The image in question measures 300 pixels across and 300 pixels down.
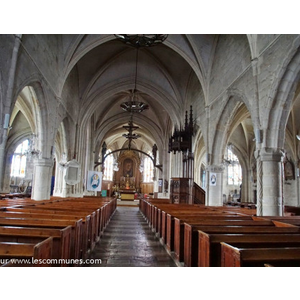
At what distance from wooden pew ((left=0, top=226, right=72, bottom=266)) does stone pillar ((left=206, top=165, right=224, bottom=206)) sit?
9.28 meters

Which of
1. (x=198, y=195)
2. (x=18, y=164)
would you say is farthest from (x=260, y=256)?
(x=18, y=164)

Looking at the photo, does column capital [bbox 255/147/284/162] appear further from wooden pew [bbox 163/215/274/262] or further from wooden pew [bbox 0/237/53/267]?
wooden pew [bbox 0/237/53/267]

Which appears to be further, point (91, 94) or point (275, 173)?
point (91, 94)

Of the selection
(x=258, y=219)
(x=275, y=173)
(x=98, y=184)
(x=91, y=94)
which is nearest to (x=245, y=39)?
(x=275, y=173)

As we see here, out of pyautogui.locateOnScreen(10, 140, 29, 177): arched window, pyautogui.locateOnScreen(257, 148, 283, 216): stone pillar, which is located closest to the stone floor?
pyautogui.locateOnScreen(257, 148, 283, 216): stone pillar

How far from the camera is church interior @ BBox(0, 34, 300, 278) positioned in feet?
13.4

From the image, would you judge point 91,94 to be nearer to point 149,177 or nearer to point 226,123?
point 226,123

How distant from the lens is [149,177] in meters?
38.2

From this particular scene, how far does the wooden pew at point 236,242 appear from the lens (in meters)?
3.40

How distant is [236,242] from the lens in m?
3.40

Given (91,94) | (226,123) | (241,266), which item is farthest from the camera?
(91,94)

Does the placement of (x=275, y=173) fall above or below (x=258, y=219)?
above

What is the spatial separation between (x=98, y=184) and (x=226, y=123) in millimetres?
9818

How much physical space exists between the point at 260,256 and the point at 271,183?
16.4 ft
